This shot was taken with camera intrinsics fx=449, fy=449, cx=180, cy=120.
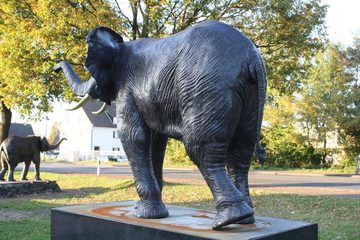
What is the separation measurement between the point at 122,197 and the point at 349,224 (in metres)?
5.95

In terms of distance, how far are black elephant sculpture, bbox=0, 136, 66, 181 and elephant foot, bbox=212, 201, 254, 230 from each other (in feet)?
38.2

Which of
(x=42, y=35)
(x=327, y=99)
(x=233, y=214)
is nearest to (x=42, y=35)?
(x=42, y=35)

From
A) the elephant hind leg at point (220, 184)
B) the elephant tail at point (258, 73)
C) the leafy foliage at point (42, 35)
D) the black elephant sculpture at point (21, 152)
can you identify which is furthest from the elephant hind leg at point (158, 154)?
the black elephant sculpture at point (21, 152)

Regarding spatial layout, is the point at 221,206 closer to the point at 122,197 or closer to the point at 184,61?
the point at 184,61

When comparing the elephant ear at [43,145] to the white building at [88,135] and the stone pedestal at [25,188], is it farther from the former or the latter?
the white building at [88,135]

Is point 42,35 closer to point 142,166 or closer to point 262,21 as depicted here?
point 262,21

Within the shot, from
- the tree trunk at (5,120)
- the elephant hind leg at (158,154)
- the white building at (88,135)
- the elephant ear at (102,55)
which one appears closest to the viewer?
the elephant ear at (102,55)

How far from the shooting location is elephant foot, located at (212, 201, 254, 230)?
126 inches

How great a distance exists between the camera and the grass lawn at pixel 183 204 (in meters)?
7.67

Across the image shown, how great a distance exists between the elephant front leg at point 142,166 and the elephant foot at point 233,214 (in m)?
0.83

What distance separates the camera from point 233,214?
10.6ft

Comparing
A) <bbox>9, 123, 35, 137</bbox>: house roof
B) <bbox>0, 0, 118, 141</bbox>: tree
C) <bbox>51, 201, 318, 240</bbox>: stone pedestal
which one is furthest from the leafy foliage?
<bbox>9, 123, 35, 137</bbox>: house roof

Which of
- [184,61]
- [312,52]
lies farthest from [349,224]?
[312,52]

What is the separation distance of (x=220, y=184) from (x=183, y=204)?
7425mm
